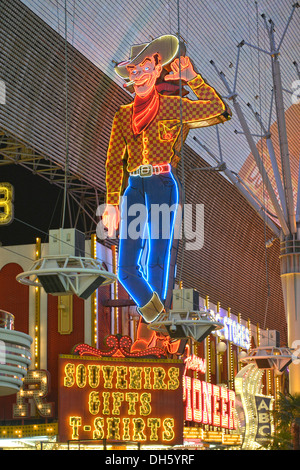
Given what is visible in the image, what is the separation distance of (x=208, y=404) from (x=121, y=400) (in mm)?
7222

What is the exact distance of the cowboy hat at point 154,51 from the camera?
1150 inches

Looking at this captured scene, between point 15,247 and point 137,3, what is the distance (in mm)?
7717

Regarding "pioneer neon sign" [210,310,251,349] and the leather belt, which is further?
"pioneer neon sign" [210,310,251,349]

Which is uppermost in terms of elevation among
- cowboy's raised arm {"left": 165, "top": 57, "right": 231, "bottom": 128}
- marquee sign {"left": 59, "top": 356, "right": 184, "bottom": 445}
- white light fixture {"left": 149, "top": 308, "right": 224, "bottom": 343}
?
cowboy's raised arm {"left": 165, "top": 57, "right": 231, "bottom": 128}

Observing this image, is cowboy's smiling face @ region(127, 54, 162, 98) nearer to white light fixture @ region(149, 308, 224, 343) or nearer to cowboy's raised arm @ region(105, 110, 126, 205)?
cowboy's raised arm @ region(105, 110, 126, 205)

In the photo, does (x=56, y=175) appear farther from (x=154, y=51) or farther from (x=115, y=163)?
(x=154, y=51)

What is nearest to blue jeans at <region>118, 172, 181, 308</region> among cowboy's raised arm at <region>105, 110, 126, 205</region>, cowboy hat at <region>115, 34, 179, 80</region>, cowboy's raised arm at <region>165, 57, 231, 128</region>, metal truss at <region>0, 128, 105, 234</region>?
cowboy's raised arm at <region>105, 110, 126, 205</region>

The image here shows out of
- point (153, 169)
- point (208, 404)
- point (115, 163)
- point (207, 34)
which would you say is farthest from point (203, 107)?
point (208, 404)

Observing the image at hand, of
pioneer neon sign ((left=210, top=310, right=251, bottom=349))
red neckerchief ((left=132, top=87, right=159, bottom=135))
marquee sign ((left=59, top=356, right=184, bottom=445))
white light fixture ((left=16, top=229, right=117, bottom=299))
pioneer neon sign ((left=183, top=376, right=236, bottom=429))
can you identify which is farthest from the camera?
pioneer neon sign ((left=210, top=310, right=251, bottom=349))

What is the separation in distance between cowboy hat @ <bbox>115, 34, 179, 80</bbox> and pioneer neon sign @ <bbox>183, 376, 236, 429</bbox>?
30.6 ft

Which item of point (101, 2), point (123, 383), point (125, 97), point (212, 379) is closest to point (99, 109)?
point (125, 97)

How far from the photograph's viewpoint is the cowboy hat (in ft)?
95.8

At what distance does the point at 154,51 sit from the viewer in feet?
96.4
